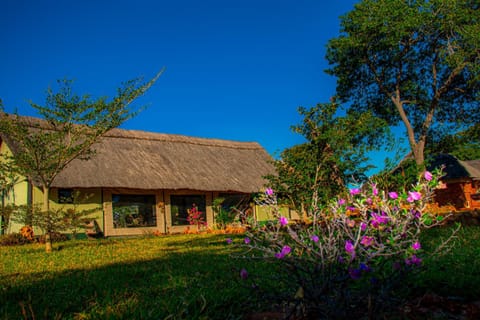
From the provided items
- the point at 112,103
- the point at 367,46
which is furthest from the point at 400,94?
the point at 112,103

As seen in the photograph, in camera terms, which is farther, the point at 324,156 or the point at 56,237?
the point at 56,237

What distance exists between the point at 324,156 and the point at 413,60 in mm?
13526

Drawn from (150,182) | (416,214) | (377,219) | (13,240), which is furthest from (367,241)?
(150,182)

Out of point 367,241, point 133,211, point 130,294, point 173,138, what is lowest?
point 130,294

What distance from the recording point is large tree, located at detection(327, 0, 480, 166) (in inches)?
705

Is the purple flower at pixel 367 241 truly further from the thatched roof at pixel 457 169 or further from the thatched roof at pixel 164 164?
the thatched roof at pixel 457 169

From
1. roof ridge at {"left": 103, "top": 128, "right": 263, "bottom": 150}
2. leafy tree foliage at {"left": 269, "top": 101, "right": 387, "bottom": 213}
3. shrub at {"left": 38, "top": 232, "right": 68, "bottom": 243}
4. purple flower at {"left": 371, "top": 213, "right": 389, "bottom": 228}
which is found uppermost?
roof ridge at {"left": 103, "top": 128, "right": 263, "bottom": 150}

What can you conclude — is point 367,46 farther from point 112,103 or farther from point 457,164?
point 112,103

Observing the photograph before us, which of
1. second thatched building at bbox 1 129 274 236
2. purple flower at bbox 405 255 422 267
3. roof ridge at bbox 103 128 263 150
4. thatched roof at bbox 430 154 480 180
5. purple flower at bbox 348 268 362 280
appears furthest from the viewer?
thatched roof at bbox 430 154 480 180

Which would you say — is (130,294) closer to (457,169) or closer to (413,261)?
(413,261)

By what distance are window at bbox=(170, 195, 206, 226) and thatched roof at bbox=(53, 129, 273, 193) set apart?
101 centimetres

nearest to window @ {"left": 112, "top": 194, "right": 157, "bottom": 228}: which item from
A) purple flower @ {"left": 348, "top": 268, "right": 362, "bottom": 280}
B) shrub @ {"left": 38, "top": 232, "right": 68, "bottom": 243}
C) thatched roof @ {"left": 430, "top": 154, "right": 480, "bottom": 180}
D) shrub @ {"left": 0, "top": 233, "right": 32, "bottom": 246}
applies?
shrub @ {"left": 38, "top": 232, "right": 68, "bottom": 243}

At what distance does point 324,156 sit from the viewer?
9766 millimetres

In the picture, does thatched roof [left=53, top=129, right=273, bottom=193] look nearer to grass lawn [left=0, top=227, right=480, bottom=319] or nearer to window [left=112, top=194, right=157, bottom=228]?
window [left=112, top=194, right=157, bottom=228]
